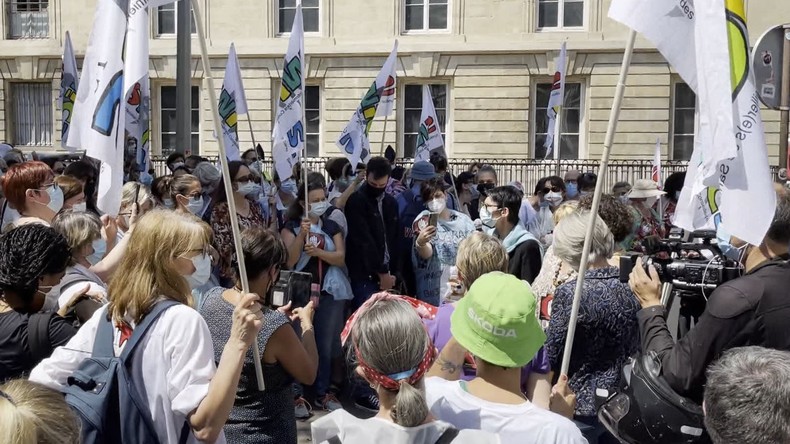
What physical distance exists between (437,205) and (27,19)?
2524cm

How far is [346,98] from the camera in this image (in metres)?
26.7

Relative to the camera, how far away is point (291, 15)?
27.0 meters

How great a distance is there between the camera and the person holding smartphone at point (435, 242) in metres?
7.23

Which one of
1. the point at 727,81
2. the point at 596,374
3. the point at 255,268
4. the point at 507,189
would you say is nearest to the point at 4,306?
the point at 255,268

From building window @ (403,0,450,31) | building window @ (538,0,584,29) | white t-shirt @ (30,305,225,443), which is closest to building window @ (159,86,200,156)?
building window @ (403,0,450,31)

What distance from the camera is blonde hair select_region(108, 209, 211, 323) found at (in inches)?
118

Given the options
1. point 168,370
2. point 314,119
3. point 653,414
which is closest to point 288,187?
point 168,370

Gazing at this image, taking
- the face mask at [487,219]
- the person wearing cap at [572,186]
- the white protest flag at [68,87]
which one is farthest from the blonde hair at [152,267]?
the white protest flag at [68,87]

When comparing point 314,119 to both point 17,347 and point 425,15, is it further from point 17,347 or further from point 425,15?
point 17,347

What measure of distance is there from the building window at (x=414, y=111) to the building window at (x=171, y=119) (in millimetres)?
6384

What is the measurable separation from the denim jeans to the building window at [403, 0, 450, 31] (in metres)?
20.5

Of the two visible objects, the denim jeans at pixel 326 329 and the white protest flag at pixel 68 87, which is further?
the white protest flag at pixel 68 87

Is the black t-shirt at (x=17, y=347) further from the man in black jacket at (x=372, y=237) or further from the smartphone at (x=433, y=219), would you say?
the smartphone at (x=433, y=219)

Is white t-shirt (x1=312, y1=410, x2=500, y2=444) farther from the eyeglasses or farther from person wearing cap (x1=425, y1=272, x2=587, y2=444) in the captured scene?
the eyeglasses
